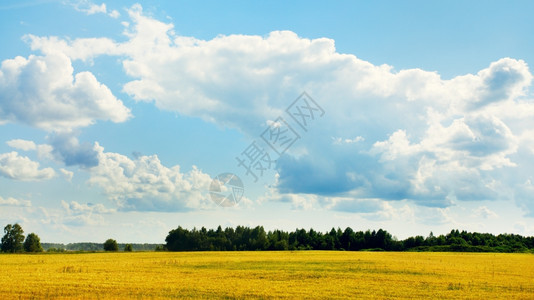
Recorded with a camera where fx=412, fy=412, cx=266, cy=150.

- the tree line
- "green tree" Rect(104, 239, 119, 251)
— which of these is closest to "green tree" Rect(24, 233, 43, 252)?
"green tree" Rect(104, 239, 119, 251)

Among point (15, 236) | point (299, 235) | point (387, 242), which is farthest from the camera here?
point (299, 235)

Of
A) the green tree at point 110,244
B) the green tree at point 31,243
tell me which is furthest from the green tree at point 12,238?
the green tree at point 110,244

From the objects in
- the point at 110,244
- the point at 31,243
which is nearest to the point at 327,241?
the point at 110,244

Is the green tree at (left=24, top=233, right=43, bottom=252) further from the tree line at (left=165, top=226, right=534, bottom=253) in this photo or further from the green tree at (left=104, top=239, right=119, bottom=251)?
the tree line at (left=165, top=226, right=534, bottom=253)

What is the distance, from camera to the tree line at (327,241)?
5748 inches

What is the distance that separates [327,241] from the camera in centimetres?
16538

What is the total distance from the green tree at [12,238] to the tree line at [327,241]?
1912 inches

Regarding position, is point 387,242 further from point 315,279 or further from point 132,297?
point 132,297

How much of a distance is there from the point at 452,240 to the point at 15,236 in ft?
509

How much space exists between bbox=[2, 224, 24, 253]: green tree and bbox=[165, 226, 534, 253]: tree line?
159 ft

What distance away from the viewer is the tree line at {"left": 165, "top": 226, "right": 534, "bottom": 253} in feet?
479

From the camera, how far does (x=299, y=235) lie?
17638cm

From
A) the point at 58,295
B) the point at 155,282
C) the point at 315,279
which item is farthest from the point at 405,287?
the point at 58,295

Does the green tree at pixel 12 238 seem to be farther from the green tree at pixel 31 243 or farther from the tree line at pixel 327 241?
the tree line at pixel 327 241
